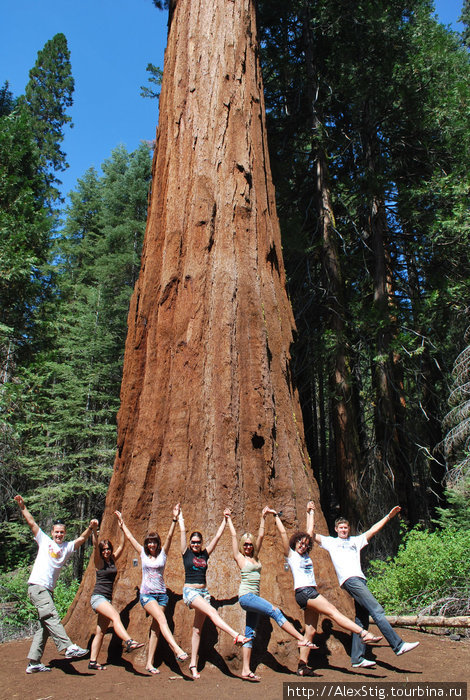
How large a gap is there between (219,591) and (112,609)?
40.7 inches

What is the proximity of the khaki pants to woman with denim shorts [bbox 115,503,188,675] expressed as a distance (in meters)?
0.83

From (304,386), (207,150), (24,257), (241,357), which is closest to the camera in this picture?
(241,357)

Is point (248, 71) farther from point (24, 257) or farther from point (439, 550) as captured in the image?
point (24, 257)

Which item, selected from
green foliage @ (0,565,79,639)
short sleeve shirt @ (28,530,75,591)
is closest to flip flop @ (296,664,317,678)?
short sleeve shirt @ (28,530,75,591)

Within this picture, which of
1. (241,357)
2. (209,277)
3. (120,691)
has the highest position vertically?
(209,277)

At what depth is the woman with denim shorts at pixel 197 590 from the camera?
461 cm

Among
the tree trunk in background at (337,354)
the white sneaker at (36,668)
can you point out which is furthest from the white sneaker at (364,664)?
the tree trunk in background at (337,354)

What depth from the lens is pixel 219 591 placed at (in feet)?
16.8

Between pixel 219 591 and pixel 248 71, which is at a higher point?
pixel 248 71

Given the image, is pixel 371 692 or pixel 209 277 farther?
pixel 209 277

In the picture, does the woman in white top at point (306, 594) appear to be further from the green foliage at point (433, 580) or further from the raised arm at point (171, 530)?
the green foliage at point (433, 580)

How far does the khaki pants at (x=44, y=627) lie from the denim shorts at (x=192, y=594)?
4.06ft

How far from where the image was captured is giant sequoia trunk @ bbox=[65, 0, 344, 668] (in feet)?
18.3

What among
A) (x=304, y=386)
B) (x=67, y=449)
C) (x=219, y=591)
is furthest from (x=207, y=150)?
(x=67, y=449)
